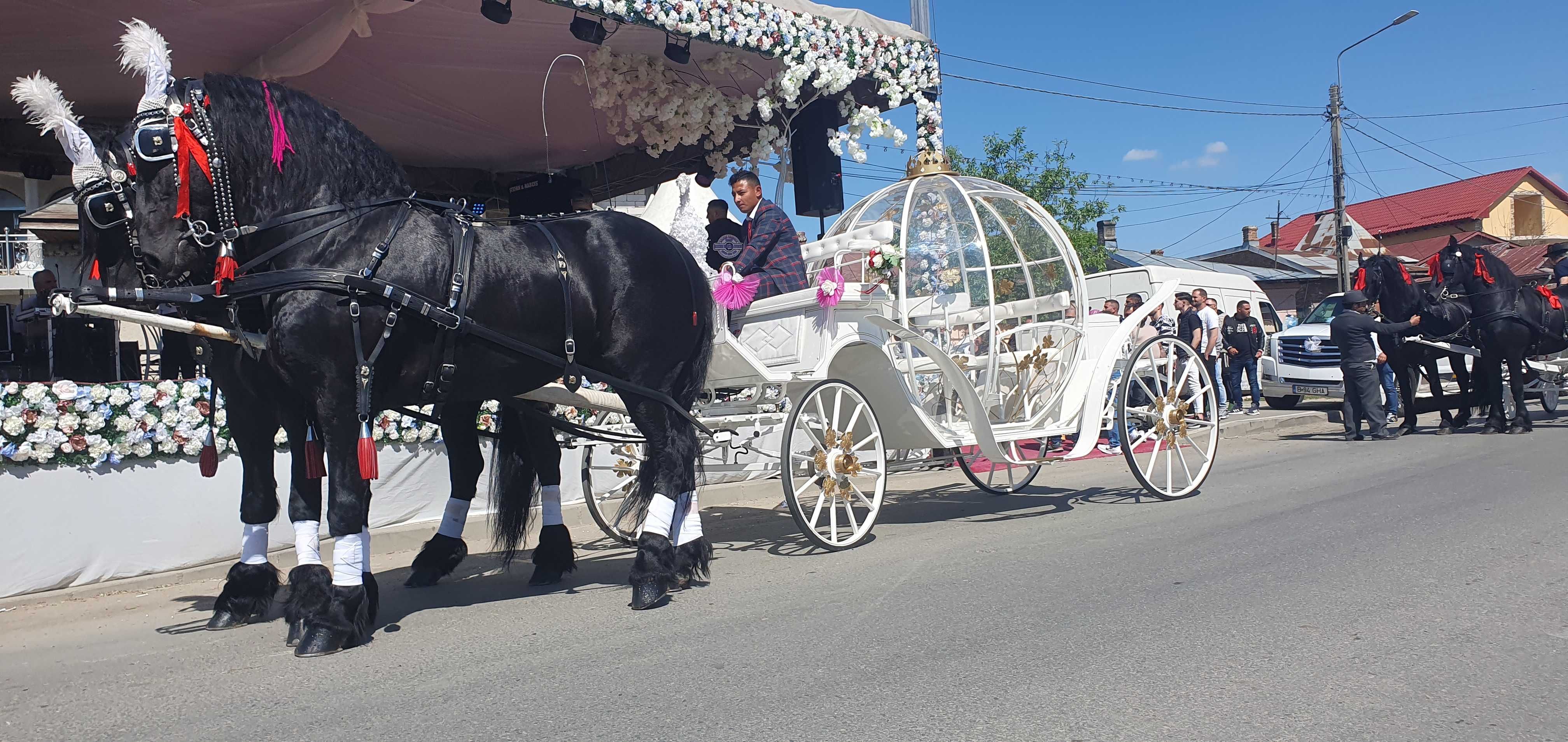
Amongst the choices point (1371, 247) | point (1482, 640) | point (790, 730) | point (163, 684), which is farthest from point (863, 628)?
point (1371, 247)

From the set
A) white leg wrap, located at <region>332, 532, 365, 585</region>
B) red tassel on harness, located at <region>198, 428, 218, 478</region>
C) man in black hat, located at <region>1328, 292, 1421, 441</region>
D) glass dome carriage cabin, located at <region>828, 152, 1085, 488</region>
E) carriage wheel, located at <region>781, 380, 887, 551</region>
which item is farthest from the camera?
man in black hat, located at <region>1328, 292, 1421, 441</region>

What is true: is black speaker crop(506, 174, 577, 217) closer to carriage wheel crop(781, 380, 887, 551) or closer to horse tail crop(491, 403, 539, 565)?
horse tail crop(491, 403, 539, 565)

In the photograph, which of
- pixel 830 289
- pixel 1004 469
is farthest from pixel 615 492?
pixel 1004 469

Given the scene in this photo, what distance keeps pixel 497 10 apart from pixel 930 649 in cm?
453

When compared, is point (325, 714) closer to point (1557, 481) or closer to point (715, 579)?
point (715, 579)

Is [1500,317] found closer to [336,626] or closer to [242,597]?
A: [336,626]

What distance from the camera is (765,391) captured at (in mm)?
6383

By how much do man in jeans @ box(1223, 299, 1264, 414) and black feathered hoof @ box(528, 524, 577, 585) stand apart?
1150 centimetres

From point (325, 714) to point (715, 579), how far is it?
2.26m

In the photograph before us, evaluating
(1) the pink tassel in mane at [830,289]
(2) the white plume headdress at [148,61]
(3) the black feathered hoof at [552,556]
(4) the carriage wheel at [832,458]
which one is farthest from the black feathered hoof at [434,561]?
(2) the white plume headdress at [148,61]

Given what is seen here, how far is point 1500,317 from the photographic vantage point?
1122cm

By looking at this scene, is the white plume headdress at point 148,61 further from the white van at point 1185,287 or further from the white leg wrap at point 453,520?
the white van at point 1185,287

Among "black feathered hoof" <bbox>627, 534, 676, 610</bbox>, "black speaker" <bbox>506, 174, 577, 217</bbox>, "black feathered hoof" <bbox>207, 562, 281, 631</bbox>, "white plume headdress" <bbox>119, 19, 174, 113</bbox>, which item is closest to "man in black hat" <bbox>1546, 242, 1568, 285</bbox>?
"black speaker" <bbox>506, 174, 577, 217</bbox>

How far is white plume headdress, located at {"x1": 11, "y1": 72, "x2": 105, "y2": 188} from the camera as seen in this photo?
3.85 m
